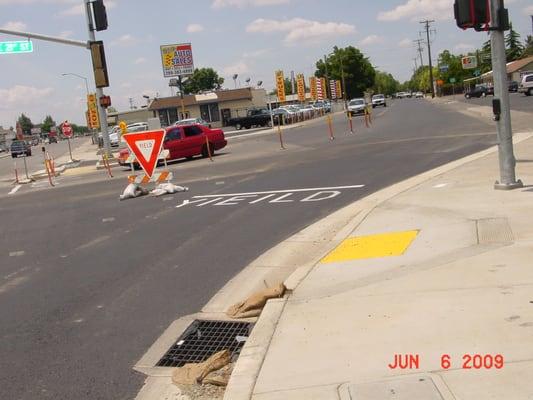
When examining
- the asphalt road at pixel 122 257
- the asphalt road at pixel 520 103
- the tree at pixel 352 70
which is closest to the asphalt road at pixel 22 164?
the asphalt road at pixel 122 257

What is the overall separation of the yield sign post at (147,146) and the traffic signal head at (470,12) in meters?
8.31

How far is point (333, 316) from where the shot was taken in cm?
524

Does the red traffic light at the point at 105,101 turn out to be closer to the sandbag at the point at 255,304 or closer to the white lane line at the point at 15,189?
the white lane line at the point at 15,189

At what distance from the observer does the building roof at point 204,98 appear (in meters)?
85.4

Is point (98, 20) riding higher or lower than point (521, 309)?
higher

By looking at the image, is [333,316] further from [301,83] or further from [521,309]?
[301,83]

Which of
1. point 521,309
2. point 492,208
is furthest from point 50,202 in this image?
point 521,309

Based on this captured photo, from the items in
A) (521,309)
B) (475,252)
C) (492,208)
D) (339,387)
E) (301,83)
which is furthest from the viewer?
(301,83)

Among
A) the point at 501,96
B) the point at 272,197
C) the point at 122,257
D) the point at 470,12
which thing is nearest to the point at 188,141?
the point at 272,197

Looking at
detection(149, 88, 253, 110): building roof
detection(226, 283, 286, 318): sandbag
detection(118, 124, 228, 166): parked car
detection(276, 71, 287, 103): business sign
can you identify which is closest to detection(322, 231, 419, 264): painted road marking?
detection(226, 283, 286, 318): sandbag

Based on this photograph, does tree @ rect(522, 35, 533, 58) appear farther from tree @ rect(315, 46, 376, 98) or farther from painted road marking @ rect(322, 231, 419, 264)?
painted road marking @ rect(322, 231, 419, 264)

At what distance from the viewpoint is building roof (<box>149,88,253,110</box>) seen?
280 ft

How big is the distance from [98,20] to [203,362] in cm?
2129

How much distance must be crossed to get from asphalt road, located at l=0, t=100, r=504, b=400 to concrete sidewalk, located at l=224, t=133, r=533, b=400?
1160mm
